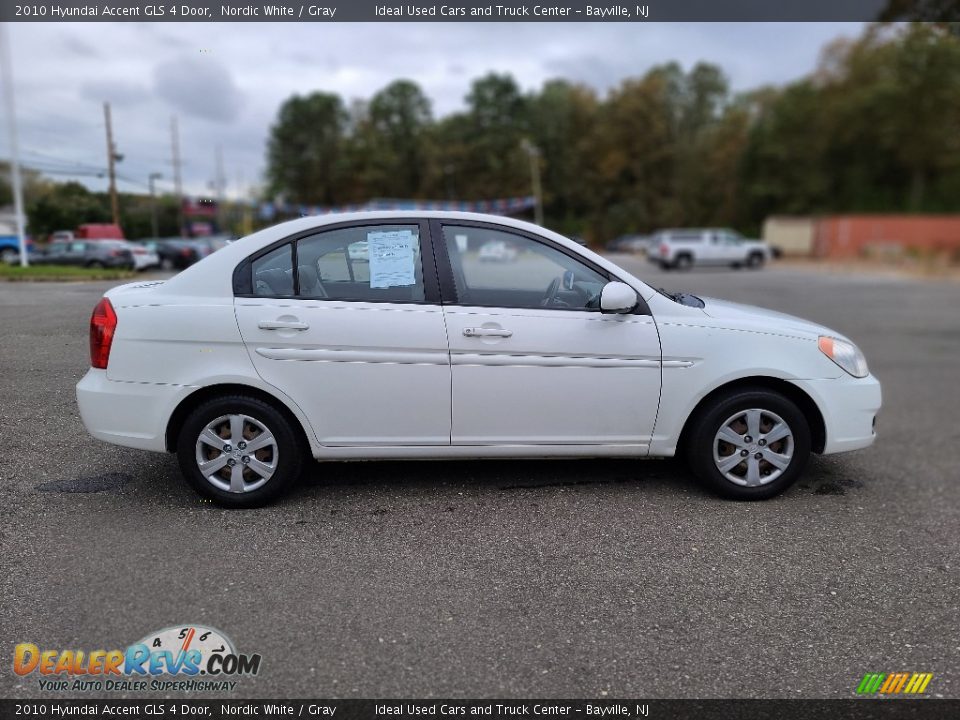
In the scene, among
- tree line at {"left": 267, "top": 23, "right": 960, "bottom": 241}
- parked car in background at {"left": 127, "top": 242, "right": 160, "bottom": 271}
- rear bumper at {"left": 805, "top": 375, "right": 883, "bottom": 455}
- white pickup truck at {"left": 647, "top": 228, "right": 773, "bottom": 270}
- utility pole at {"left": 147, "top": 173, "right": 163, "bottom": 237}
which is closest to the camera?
rear bumper at {"left": 805, "top": 375, "right": 883, "bottom": 455}

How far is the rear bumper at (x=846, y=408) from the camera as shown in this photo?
409 centimetres

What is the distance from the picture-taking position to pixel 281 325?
3654 mm

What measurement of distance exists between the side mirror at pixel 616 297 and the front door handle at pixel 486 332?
1.71ft

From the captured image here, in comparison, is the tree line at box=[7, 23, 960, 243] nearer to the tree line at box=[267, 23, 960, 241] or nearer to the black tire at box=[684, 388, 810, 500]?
the tree line at box=[267, 23, 960, 241]

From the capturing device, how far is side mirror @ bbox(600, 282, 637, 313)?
3.78 metres

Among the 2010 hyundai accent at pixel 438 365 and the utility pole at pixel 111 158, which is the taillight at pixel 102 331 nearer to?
the 2010 hyundai accent at pixel 438 365

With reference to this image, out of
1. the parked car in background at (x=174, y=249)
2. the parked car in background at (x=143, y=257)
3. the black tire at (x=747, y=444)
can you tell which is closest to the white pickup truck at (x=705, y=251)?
the parked car in background at (x=174, y=249)

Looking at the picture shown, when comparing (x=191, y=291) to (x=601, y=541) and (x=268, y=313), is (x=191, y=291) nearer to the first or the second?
(x=268, y=313)

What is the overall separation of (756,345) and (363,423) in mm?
2197

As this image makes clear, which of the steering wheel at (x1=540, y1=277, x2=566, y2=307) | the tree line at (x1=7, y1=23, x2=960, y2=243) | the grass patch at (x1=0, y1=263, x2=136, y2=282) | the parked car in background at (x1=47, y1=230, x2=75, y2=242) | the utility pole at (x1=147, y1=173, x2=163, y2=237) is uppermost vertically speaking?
the tree line at (x1=7, y1=23, x2=960, y2=243)

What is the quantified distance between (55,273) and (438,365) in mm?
2198

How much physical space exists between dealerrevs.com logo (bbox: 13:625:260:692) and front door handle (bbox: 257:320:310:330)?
5.03 feet
